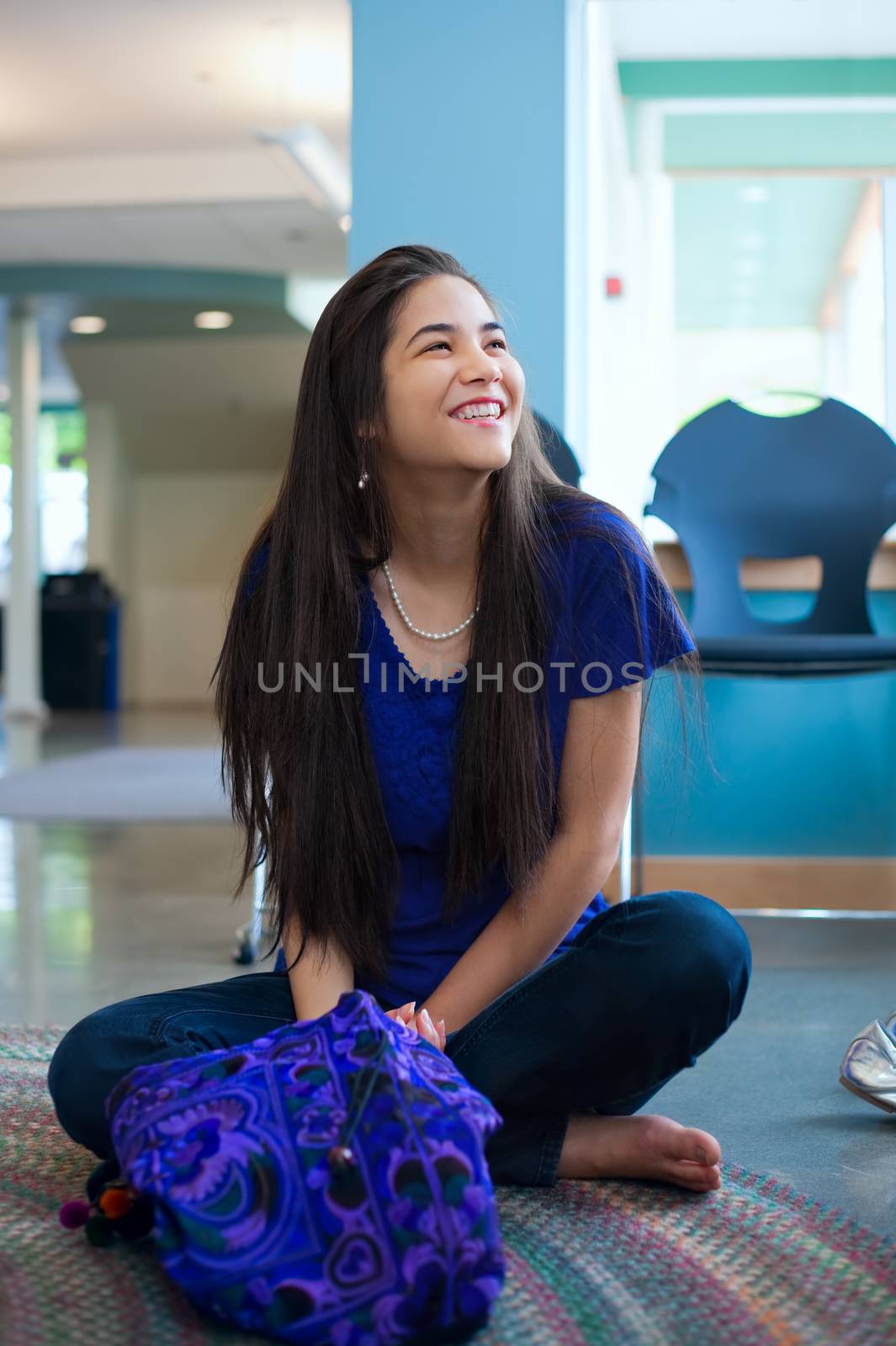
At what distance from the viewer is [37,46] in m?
5.65

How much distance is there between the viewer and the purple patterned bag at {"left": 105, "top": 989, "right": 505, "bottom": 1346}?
91 centimetres

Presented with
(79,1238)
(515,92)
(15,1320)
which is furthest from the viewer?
(515,92)

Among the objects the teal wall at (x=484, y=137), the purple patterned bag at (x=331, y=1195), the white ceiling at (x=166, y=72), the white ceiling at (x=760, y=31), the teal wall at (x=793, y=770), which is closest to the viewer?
the purple patterned bag at (x=331, y=1195)

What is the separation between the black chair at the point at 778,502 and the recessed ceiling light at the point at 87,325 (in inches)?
293

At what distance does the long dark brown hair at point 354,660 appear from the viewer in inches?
49.6

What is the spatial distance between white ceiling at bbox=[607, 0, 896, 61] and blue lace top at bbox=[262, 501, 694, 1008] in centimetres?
251

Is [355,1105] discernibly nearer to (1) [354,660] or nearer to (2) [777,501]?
(1) [354,660]

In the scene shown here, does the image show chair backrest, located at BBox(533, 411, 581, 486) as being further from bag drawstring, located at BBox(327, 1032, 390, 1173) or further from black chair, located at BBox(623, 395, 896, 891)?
bag drawstring, located at BBox(327, 1032, 390, 1173)

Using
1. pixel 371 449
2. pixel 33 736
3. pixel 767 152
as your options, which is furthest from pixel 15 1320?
pixel 33 736

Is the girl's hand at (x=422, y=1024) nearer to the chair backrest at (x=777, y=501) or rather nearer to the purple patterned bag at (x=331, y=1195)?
the purple patterned bag at (x=331, y=1195)

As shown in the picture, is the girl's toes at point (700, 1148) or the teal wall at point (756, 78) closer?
the girl's toes at point (700, 1148)

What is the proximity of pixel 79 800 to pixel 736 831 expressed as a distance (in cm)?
252

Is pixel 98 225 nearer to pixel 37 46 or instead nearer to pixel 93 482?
pixel 37 46

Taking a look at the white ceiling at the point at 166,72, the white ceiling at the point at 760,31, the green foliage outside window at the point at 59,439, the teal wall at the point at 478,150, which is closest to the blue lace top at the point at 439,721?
the teal wall at the point at 478,150
